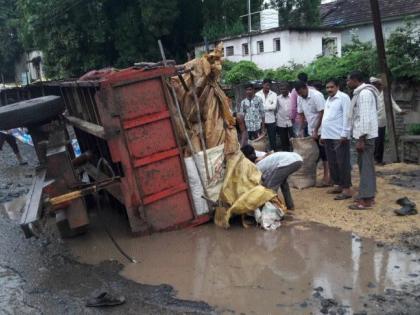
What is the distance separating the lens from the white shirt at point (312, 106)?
7.67m

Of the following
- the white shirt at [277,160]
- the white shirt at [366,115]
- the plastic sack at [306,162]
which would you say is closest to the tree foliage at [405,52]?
the plastic sack at [306,162]

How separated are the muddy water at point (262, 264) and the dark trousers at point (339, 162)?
4.15ft

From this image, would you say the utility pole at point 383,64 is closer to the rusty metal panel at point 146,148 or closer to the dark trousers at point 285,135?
the dark trousers at point 285,135

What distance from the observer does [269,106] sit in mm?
9984

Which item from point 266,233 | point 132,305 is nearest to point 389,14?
point 266,233

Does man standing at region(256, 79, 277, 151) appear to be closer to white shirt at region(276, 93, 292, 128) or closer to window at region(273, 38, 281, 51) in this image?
white shirt at region(276, 93, 292, 128)

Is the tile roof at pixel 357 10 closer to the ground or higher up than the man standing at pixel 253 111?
higher up

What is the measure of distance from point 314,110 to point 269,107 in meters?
2.24

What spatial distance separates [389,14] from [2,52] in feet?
120

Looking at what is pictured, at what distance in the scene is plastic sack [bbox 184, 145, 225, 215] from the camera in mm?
6168

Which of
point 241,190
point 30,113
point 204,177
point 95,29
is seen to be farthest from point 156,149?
point 95,29

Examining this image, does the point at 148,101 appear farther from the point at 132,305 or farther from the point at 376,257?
the point at 376,257

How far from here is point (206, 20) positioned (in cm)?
2614

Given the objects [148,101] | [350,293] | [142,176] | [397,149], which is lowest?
[397,149]
